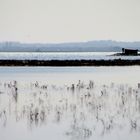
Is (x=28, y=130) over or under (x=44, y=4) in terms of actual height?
under

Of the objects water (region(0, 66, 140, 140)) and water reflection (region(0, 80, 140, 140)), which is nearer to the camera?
water (region(0, 66, 140, 140))

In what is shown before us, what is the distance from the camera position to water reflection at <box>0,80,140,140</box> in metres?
4.13

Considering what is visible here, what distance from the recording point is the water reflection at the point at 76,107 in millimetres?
4129

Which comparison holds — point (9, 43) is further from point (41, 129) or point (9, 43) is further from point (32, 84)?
point (41, 129)

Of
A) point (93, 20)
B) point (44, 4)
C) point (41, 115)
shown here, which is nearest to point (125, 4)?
point (93, 20)

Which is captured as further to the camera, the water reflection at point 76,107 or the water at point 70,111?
the water reflection at point 76,107

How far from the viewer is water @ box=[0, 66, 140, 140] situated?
3.98 metres

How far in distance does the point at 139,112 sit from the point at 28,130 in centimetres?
124

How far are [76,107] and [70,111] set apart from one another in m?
0.20

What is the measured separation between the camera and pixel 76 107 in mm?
4781

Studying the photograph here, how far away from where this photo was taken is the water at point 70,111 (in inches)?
157

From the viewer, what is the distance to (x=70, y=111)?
15.1 feet

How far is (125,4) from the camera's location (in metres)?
5.33

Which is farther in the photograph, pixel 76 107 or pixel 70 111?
pixel 76 107
